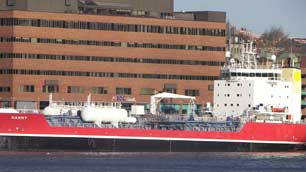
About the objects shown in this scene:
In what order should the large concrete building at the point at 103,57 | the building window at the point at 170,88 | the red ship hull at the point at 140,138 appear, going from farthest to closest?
the building window at the point at 170,88
the large concrete building at the point at 103,57
the red ship hull at the point at 140,138

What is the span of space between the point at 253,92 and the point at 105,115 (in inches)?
583

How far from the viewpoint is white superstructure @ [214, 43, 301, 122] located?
11356 cm

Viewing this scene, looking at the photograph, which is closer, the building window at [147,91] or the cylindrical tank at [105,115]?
the cylindrical tank at [105,115]

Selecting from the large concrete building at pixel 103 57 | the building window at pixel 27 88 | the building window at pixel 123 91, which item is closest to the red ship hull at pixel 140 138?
the large concrete building at pixel 103 57

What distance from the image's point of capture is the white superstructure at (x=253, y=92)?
113562 millimetres

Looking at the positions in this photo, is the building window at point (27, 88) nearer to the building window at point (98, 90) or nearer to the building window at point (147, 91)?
the building window at point (98, 90)

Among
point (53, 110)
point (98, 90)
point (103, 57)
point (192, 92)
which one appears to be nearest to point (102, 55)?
point (103, 57)

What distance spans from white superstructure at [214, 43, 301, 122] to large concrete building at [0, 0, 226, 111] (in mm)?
22104

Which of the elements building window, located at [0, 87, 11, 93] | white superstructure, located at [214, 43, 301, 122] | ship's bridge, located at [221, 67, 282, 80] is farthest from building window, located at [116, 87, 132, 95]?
ship's bridge, located at [221, 67, 282, 80]

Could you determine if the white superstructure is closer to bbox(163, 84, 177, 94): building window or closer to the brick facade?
the brick facade

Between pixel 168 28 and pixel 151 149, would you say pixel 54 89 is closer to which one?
pixel 168 28

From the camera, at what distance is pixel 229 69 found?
116 metres

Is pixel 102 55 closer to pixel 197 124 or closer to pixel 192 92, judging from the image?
pixel 192 92

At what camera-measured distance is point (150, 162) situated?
312 ft
